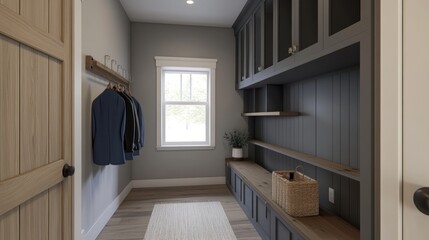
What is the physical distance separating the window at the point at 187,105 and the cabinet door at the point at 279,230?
7.40 feet

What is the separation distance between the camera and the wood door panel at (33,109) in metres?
Result: 0.97

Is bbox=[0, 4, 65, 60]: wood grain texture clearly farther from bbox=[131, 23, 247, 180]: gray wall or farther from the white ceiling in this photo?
bbox=[131, 23, 247, 180]: gray wall

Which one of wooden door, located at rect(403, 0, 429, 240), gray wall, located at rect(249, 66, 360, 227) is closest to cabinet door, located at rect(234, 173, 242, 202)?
gray wall, located at rect(249, 66, 360, 227)

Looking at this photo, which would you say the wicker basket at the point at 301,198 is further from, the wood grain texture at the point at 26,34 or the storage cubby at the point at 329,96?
the wood grain texture at the point at 26,34

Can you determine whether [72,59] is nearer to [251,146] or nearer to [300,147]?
[300,147]

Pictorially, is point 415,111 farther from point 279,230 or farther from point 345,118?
point 279,230

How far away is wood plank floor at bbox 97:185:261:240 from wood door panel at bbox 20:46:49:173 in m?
1.74

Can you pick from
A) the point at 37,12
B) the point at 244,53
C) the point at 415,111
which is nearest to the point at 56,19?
the point at 37,12

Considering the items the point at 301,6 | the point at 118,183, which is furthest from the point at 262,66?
the point at 118,183

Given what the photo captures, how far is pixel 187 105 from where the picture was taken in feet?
13.9

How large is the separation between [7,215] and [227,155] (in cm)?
357

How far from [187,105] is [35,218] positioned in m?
3.29

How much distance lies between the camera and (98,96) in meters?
2.38

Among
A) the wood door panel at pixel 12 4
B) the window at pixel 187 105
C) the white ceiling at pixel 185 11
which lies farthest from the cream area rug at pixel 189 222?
the white ceiling at pixel 185 11
